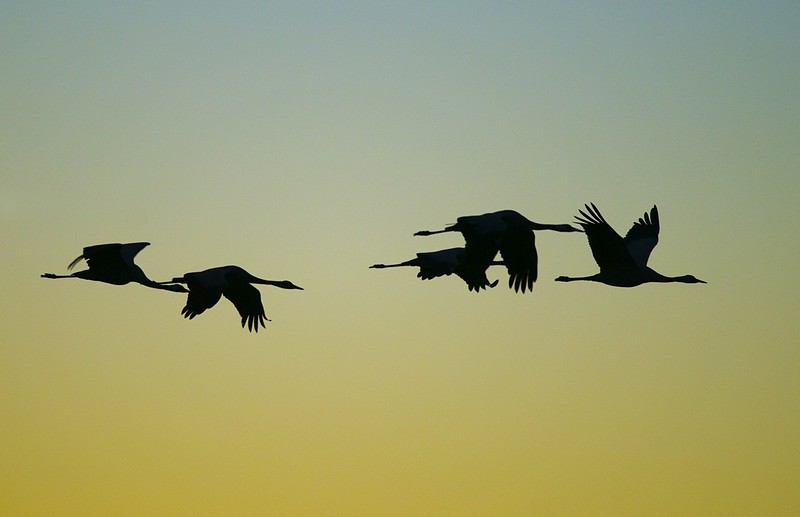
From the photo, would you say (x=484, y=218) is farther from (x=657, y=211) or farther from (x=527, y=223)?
(x=657, y=211)

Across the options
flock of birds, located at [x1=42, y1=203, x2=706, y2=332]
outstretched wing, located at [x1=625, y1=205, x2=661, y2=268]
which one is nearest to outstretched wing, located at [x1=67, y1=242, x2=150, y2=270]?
flock of birds, located at [x1=42, y1=203, x2=706, y2=332]

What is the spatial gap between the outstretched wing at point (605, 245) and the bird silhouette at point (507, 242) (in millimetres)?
1264

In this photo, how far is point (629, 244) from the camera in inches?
1511

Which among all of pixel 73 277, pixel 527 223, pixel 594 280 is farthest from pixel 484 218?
pixel 73 277

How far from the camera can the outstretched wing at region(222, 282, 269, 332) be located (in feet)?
122

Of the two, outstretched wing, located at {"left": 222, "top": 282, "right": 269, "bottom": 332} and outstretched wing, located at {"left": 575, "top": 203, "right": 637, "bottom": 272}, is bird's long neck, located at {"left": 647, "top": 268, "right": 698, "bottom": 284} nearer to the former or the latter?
outstretched wing, located at {"left": 575, "top": 203, "right": 637, "bottom": 272}

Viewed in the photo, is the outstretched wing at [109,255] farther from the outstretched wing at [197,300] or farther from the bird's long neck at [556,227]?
the bird's long neck at [556,227]

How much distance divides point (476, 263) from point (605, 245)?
3.01 metres

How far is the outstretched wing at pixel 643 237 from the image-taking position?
124ft

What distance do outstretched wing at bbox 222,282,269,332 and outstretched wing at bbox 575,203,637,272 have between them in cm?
846

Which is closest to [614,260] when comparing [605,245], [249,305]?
[605,245]

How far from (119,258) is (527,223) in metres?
9.60

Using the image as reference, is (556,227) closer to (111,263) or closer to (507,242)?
(507,242)

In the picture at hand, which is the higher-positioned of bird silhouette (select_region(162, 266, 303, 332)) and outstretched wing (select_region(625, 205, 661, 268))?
outstretched wing (select_region(625, 205, 661, 268))
